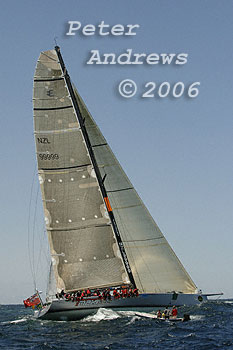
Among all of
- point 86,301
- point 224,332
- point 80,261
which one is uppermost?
point 80,261

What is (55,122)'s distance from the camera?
129 ft

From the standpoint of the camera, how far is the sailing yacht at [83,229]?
37344 mm

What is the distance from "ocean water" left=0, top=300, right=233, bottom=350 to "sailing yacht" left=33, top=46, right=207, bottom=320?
3.40 ft

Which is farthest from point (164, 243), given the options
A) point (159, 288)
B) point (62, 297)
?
point (62, 297)

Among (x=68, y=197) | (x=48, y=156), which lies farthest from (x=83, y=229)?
(x=48, y=156)

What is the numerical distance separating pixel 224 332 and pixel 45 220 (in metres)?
14.7

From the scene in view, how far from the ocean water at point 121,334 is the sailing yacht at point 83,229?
1.04 m

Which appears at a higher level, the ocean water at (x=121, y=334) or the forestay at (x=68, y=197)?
the forestay at (x=68, y=197)

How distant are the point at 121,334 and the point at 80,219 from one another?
1032 cm

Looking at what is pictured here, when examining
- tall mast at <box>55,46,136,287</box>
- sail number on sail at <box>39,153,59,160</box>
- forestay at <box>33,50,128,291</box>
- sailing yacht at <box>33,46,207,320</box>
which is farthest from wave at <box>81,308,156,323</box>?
sail number on sail at <box>39,153,59,160</box>

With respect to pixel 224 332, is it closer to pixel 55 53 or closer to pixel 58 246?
pixel 58 246

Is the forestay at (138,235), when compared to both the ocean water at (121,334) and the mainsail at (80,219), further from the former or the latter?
the ocean water at (121,334)

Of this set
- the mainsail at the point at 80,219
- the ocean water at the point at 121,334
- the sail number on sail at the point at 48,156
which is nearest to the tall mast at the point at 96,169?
the mainsail at the point at 80,219

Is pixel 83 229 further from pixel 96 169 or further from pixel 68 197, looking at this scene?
pixel 96 169
